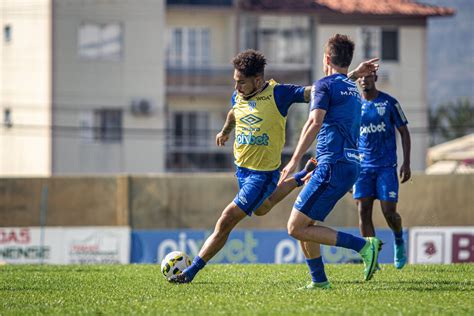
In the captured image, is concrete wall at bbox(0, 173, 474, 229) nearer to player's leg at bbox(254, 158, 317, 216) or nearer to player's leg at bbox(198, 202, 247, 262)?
player's leg at bbox(254, 158, 317, 216)

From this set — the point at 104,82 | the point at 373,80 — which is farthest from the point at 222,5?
the point at 373,80

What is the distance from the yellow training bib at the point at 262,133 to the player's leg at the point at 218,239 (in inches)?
18.1

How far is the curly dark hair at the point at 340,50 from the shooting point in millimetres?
9938

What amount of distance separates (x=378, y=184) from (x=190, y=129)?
36025 millimetres

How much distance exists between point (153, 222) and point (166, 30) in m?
19.5

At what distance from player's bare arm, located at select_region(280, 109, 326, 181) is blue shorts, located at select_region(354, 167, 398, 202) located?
316 centimetres

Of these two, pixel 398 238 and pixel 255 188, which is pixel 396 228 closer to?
pixel 398 238

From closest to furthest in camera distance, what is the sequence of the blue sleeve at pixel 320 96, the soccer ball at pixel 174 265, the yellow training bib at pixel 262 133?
the blue sleeve at pixel 320 96, the yellow training bib at pixel 262 133, the soccer ball at pixel 174 265

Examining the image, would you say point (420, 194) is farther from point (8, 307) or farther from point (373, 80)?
point (8, 307)

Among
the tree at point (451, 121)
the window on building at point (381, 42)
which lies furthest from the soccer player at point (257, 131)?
the tree at point (451, 121)

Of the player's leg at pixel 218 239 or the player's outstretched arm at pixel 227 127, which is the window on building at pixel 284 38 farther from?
the player's leg at pixel 218 239

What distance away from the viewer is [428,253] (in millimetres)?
22359

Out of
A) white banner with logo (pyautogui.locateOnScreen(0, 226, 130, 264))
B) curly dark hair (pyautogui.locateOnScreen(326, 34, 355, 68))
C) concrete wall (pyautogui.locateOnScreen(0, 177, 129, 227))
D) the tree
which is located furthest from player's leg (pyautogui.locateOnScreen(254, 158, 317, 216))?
the tree

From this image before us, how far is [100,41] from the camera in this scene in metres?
44.8
